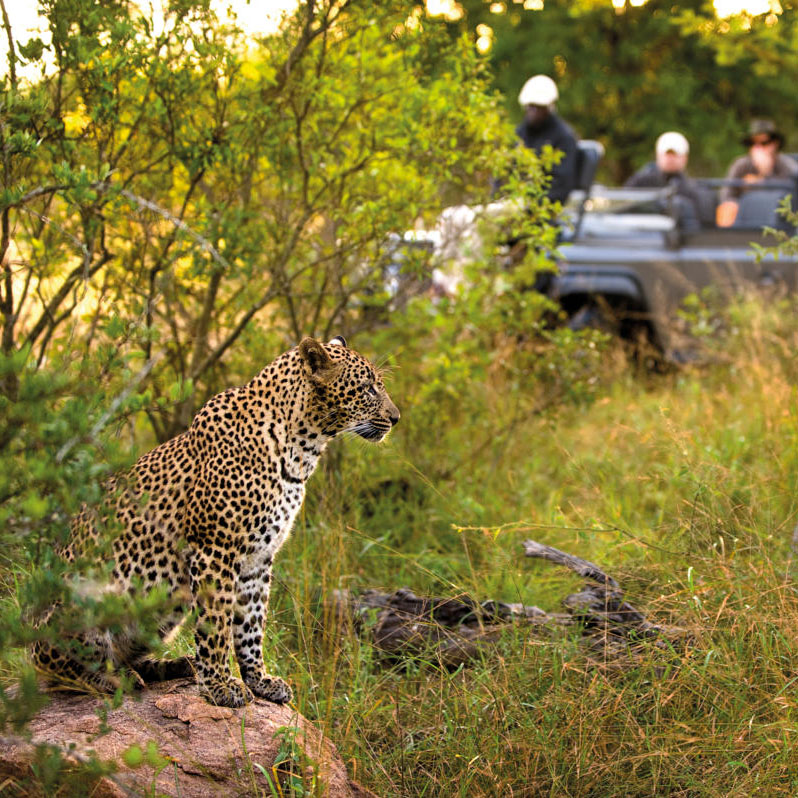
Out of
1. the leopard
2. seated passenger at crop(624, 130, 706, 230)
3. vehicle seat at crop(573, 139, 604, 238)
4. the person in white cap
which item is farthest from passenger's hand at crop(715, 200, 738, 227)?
the leopard

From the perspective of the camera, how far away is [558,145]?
11.1 metres

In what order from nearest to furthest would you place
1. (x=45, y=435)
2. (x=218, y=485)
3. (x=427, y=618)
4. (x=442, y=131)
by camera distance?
(x=45, y=435) < (x=218, y=485) < (x=427, y=618) < (x=442, y=131)

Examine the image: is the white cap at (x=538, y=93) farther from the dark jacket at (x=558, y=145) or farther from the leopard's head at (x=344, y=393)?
the leopard's head at (x=344, y=393)

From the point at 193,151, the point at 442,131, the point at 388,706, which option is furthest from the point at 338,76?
the point at 388,706

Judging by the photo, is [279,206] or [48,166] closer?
[48,166]

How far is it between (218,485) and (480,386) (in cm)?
413

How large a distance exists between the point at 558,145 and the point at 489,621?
7074mm

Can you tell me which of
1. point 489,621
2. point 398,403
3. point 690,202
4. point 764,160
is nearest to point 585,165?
point 690,202

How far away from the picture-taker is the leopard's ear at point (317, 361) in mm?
3910

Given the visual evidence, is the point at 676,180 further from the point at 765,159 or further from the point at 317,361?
the point at 317,361

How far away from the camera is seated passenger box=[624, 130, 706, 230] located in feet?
37.1

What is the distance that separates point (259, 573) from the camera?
154 inches

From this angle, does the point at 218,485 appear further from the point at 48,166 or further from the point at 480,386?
the point at 480,386

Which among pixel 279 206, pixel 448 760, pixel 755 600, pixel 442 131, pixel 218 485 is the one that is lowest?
pixel 448 760
